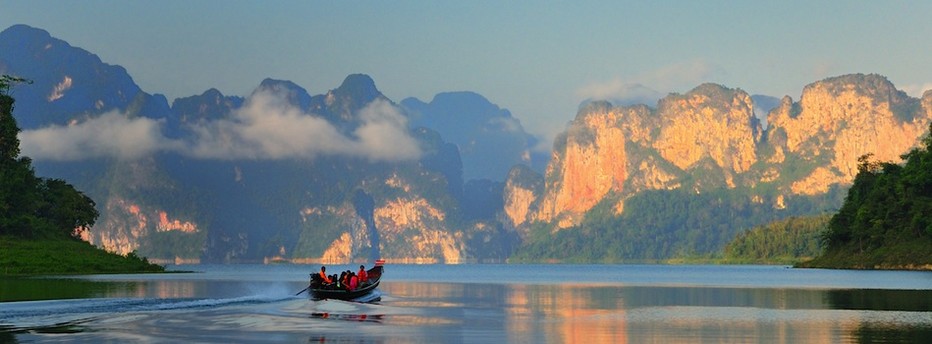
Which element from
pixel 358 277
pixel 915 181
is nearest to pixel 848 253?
pixel 915 181

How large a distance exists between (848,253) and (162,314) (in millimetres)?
131126

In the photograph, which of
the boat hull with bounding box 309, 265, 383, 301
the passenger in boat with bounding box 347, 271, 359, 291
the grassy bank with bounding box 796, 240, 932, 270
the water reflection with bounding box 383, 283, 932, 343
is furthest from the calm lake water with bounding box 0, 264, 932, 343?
the grassy bank with bounding box 796, 240, 932, 270

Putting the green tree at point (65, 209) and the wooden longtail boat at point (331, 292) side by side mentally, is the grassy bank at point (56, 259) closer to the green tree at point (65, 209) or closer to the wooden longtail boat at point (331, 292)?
the green tree at point (65, 209)

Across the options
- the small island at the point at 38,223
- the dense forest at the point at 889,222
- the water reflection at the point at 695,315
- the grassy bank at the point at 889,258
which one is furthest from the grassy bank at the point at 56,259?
the dense forest at the point at 889,222

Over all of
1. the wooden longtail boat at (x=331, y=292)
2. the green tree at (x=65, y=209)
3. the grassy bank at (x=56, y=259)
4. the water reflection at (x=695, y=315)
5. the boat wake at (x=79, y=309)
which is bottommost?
the water reflection at (x=695, y=315)

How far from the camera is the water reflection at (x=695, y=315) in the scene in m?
45.7

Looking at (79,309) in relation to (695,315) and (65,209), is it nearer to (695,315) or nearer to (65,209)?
(695,315)

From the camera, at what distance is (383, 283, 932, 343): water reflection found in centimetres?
4566

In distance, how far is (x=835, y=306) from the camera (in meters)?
64.0

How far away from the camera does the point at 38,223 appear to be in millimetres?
135500

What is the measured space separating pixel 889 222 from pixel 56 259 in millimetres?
103532

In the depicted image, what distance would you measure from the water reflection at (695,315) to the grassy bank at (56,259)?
5081cm

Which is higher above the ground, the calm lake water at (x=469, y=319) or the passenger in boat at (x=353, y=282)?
the passenger in boat at (x=353, y=282)

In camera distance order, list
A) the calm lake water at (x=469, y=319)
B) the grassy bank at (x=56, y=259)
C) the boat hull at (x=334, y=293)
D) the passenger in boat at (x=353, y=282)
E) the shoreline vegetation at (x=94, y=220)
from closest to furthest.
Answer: the calm lake water at (x=469, y=319) < the boat hull at (x=334, y=293) < the passenger in boat at (x=353, y=282) < the grassy bank at (x=56, y=259) < the shoreline vegetation at (x=94, y=220)
